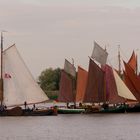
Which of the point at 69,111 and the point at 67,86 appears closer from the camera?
the point at 69,111

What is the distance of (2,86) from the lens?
99312mm

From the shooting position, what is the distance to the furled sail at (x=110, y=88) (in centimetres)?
10825

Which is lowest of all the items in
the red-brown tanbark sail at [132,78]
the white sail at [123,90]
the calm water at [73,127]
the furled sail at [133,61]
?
the calm water at [73,127]

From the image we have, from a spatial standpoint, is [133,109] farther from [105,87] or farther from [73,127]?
[73,127]

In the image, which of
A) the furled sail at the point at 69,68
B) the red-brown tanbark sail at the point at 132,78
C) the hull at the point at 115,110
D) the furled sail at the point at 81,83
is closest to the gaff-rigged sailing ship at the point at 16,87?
the hull at the point at 115,110

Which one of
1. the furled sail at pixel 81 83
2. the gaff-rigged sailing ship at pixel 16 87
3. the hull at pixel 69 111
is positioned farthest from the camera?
the furled sail at pixel 81 83

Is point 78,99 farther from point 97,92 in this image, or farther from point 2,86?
point 2,86

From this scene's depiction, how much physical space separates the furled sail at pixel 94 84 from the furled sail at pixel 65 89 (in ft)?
12.1

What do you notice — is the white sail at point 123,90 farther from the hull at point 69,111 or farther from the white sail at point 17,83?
the white sail at point 17,83

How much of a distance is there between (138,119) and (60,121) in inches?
329

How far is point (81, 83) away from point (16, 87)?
15.0 metres

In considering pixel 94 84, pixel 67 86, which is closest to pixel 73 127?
pixel 94 84

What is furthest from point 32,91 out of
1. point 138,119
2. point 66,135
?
point 66,135

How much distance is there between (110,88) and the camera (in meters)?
109
